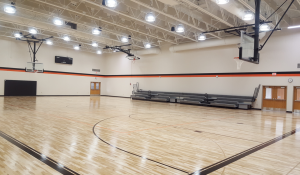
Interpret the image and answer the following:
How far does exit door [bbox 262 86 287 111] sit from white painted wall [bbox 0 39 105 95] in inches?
703

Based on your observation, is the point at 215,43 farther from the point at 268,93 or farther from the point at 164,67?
the point at 164,67

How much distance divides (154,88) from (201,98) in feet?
18.4

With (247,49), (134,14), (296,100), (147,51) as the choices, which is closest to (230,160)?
(247,49)

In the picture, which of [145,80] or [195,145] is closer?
[195,145]

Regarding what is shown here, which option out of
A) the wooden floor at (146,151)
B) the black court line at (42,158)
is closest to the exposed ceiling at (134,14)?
the wooden floor at (146,151)

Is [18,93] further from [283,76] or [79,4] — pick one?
[283,76]

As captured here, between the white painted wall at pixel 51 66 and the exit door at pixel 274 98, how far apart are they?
17859 mm

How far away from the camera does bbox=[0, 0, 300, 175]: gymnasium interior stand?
3957 mm

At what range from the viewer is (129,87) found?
74.7ft

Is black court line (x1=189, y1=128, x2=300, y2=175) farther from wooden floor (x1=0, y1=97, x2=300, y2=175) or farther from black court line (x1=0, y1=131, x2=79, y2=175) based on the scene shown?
black court line (x1=0, y1=131, x2=79, y2=175)

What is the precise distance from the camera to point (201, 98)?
53.3 ft

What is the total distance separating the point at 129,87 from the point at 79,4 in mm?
12522

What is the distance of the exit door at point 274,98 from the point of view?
1360cm

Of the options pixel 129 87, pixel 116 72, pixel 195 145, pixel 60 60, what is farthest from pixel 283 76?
pixel 60 60
